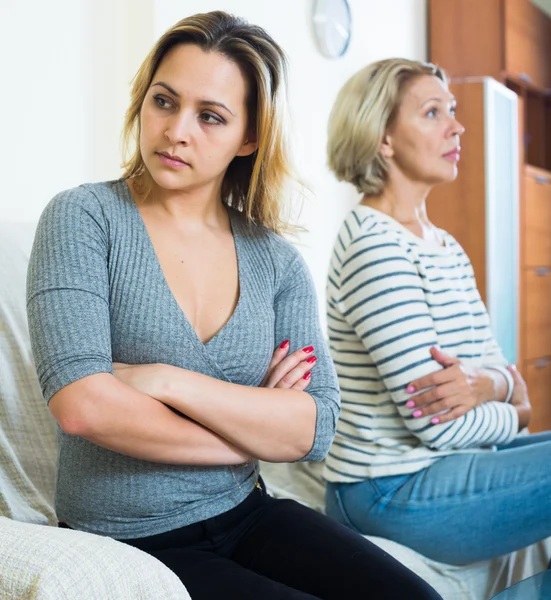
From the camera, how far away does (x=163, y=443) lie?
1092 mm

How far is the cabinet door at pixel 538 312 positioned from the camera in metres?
3.96

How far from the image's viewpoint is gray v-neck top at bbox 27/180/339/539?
108 centimetres

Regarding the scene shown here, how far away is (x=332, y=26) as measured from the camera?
3248 millimetres

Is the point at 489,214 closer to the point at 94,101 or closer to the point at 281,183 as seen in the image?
the point at 94,101

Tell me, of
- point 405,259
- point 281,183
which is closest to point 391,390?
point 405,259

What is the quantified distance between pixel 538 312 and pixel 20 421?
10.7 ft

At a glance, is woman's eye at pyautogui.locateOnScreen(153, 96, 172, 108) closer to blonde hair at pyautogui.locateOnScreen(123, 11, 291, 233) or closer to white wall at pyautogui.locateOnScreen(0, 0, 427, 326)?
blonde hair at pyautogui.locateOnScreen(123, 11, 291, 233)

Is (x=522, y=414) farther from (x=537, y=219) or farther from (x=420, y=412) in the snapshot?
(x=537, y=219)

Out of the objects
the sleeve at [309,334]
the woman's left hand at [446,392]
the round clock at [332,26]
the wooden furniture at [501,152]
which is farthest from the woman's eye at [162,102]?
the wooden furniture at [501,152]

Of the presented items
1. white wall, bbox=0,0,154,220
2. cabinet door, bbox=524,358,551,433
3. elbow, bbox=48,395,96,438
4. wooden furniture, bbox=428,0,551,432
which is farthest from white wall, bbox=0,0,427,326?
cabinet door, bbox=524,358,551,433

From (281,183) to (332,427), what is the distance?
0.44 meters

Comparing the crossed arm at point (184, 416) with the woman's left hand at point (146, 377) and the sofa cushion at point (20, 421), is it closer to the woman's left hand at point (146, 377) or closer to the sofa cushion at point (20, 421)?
the woman's left hand at point (146, 377)

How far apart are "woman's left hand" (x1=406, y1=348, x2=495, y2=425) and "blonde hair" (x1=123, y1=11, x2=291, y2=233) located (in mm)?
409

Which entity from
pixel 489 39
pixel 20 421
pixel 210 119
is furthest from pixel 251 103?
pixel 489 39
